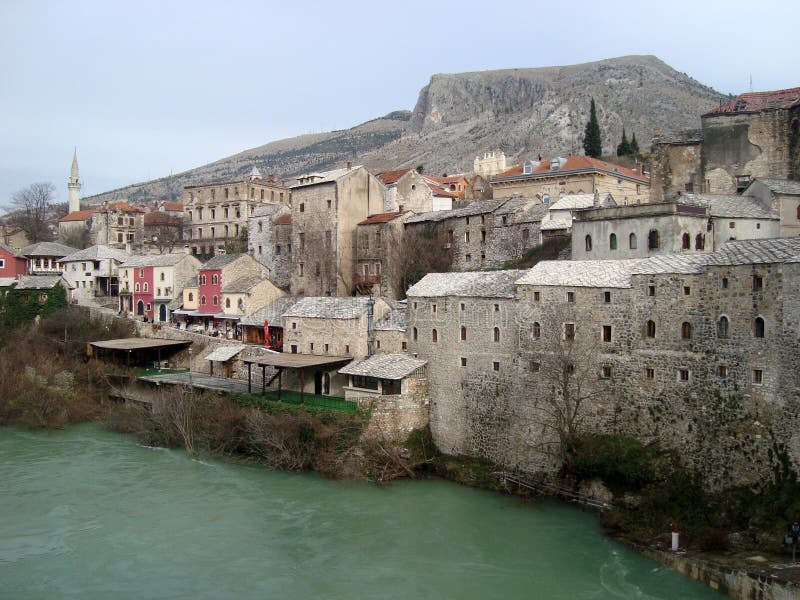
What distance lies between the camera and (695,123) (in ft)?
320

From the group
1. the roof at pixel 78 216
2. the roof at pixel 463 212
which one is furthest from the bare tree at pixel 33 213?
the roof at pixel 463 212

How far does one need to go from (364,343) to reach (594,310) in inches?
499

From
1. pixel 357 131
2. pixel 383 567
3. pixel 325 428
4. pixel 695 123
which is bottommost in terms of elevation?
pixel 383 567

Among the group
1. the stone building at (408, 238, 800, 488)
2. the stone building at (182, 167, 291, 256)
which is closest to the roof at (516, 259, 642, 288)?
the stone building at (408, 238, 800, 488)

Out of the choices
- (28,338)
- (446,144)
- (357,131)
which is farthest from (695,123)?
(357,131)

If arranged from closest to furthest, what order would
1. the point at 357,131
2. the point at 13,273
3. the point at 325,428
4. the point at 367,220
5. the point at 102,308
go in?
the point at 325,428, the point at 367,220, the point at 102,308, the point at 13,273, the point at 357,131

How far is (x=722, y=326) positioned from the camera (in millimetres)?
23219

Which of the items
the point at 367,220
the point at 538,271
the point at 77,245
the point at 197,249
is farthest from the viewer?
the point at 77,245

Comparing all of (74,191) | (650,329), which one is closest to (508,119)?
(74,191)

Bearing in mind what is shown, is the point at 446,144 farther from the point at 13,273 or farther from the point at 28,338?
the point at 28,338

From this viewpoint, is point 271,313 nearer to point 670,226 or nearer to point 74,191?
point 670,226

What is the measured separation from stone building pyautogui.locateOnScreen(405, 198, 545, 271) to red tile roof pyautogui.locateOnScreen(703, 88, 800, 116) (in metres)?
10.7

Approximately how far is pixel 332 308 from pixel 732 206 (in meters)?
19.2

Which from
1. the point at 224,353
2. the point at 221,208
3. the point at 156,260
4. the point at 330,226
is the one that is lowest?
the point at 224,353
